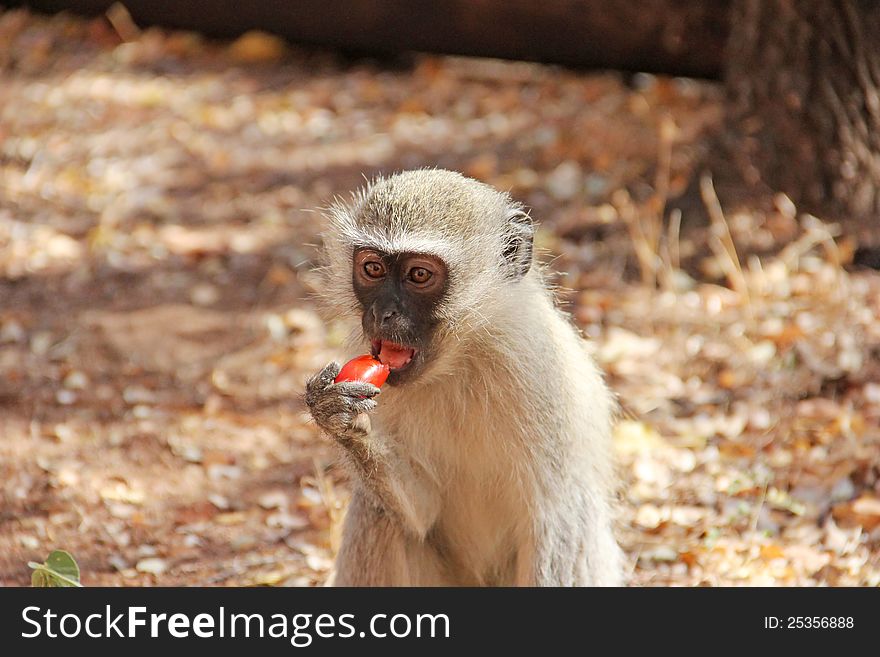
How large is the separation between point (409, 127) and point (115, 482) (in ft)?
13.7

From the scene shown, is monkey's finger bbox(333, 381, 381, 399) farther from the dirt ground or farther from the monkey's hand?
the dirt ground

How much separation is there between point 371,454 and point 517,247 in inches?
32.9

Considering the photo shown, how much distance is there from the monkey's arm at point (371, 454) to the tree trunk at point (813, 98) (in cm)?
331

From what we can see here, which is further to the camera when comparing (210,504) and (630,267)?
(630,267)

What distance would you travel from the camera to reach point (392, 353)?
11.5 ft

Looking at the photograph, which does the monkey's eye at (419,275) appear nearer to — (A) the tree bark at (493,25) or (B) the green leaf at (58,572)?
(B) the green leaf at (58,572)

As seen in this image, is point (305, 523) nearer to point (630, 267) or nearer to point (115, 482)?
point (115, 482)

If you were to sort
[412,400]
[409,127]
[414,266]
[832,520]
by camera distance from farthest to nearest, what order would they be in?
[409,127]
[832,520]
[412,400]
[414,266]

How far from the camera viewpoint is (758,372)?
5465 millimetres

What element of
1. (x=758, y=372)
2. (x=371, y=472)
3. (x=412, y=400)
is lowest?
(x=371, y=472)

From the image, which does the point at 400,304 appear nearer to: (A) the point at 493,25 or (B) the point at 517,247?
(B) the point at 517,247

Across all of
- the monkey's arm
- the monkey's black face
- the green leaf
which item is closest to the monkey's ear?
the monkey's black face

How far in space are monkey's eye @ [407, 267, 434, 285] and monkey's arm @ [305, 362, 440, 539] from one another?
1.17 ft

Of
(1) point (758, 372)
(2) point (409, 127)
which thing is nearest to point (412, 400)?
(1) point (758, 372)
